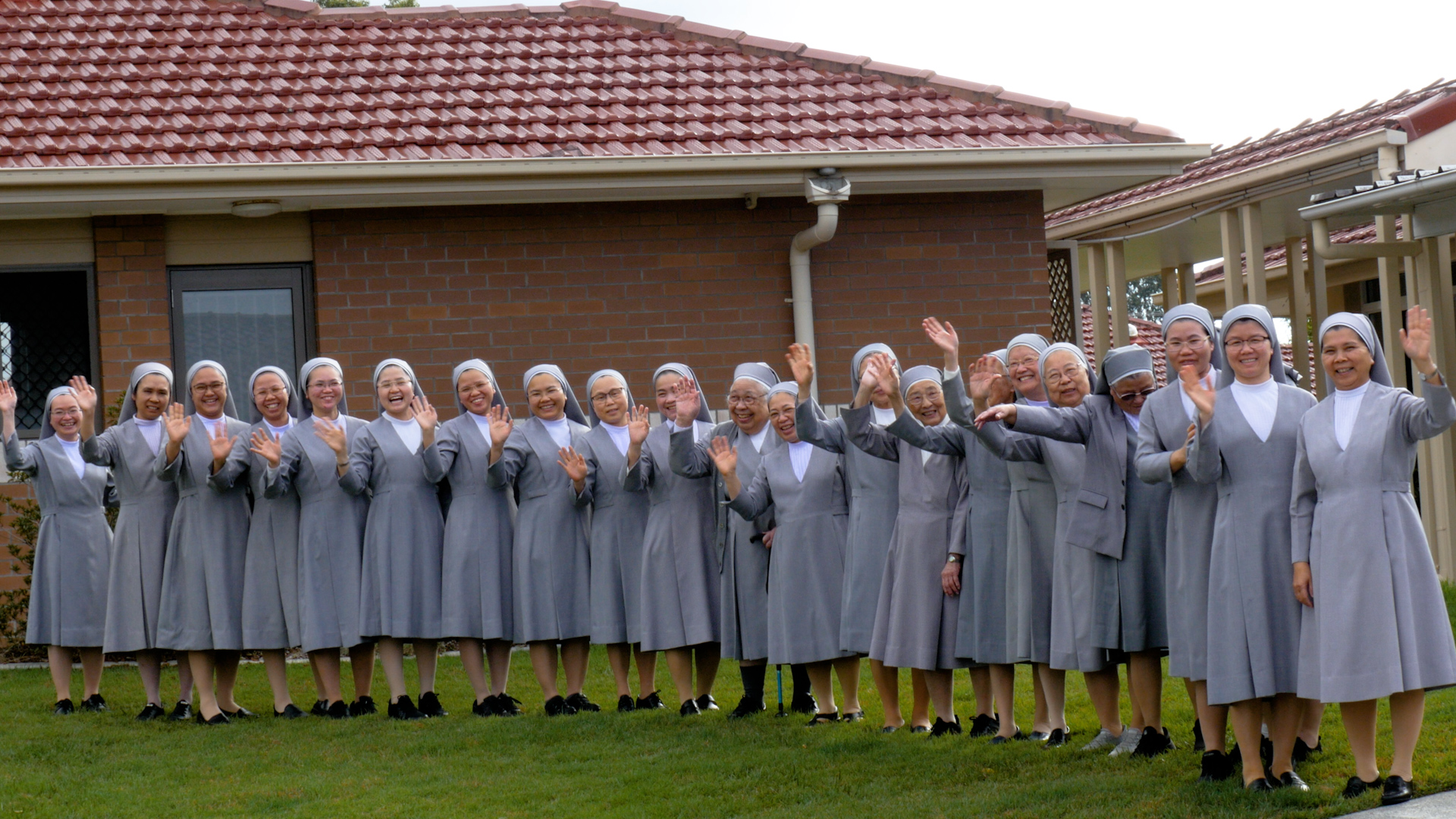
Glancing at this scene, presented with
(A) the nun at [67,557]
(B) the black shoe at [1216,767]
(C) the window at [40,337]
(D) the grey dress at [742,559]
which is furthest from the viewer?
(C) the window at [40,337]

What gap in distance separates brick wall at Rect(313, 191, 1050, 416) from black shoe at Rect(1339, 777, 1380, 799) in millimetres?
5561

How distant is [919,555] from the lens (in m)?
7.54

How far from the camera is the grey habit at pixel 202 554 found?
8.63m

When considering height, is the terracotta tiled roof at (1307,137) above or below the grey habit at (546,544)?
above

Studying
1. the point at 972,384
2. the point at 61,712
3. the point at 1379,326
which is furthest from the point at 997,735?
the point at 1379,326

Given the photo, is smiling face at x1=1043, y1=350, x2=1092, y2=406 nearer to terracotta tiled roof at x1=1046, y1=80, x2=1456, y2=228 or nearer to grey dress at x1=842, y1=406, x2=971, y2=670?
grey dress at x1=842, y1=406, x2=971, y2=670

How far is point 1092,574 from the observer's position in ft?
22.1

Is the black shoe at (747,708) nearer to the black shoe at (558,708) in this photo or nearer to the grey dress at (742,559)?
the grey dress at (742,559)

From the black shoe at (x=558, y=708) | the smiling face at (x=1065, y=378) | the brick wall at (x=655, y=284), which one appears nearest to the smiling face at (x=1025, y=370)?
the smiling face at (x=1065, y=378)

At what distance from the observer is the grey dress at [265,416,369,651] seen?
8594mm

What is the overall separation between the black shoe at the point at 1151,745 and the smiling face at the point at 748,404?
2.58m

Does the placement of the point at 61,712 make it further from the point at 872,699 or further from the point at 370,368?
the point at 872,699

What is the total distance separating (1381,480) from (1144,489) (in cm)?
113

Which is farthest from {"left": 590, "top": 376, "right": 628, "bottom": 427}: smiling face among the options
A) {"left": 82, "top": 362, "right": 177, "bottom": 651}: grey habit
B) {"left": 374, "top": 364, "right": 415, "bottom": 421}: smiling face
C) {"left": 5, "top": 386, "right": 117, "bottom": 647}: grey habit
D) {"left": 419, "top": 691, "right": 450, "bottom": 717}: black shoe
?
{"left": 5, "top": 386, "right": 117, "bottom": 647}: grey habit
